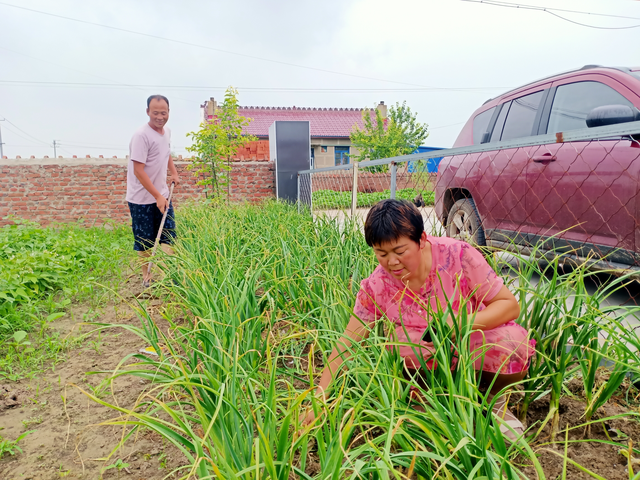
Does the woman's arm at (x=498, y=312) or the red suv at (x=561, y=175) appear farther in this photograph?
the red suv at (x=561, y=175)

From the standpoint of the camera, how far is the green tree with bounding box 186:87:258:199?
320 inches

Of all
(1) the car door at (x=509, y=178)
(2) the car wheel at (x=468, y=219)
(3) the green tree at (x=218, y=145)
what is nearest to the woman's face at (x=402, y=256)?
(1) the car door at (x=509, y=178)

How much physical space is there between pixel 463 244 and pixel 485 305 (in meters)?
0.25

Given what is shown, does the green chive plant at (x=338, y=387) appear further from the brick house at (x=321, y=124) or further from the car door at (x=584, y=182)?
the brick house at (x=321, y=124)

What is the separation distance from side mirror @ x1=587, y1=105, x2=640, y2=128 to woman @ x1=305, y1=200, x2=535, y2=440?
154cm

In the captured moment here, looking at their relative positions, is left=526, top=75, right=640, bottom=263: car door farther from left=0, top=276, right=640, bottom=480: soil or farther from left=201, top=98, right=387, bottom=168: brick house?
left=201, top=98, right=387, bottom=168: brick house

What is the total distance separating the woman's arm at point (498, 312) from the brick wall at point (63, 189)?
8248 millimetres

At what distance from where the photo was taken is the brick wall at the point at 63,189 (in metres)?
9.44

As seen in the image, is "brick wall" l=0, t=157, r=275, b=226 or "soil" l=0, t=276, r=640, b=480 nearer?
"soil" l=0, t=276, r=640, b=480

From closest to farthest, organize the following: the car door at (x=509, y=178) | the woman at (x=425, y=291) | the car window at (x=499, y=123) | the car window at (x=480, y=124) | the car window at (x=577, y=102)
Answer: the woman at (x=425, y=291), the car window at (x=577, y=102), the car door at (x=509, y=178), the car window at (x=499, y=123), the car window at (x=480, y=124)

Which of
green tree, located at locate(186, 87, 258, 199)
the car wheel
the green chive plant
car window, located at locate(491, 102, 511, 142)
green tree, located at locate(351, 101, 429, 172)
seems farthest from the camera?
green tree, located at locate(351, 101, 429, 172)

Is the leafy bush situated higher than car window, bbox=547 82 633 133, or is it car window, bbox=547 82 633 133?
car window, bbox=547 82 633 133

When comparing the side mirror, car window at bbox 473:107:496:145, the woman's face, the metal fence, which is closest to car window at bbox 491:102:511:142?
car window at bbox 473:107:496:145

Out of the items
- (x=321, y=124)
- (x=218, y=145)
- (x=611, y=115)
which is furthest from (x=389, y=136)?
(x=611, y=115)
